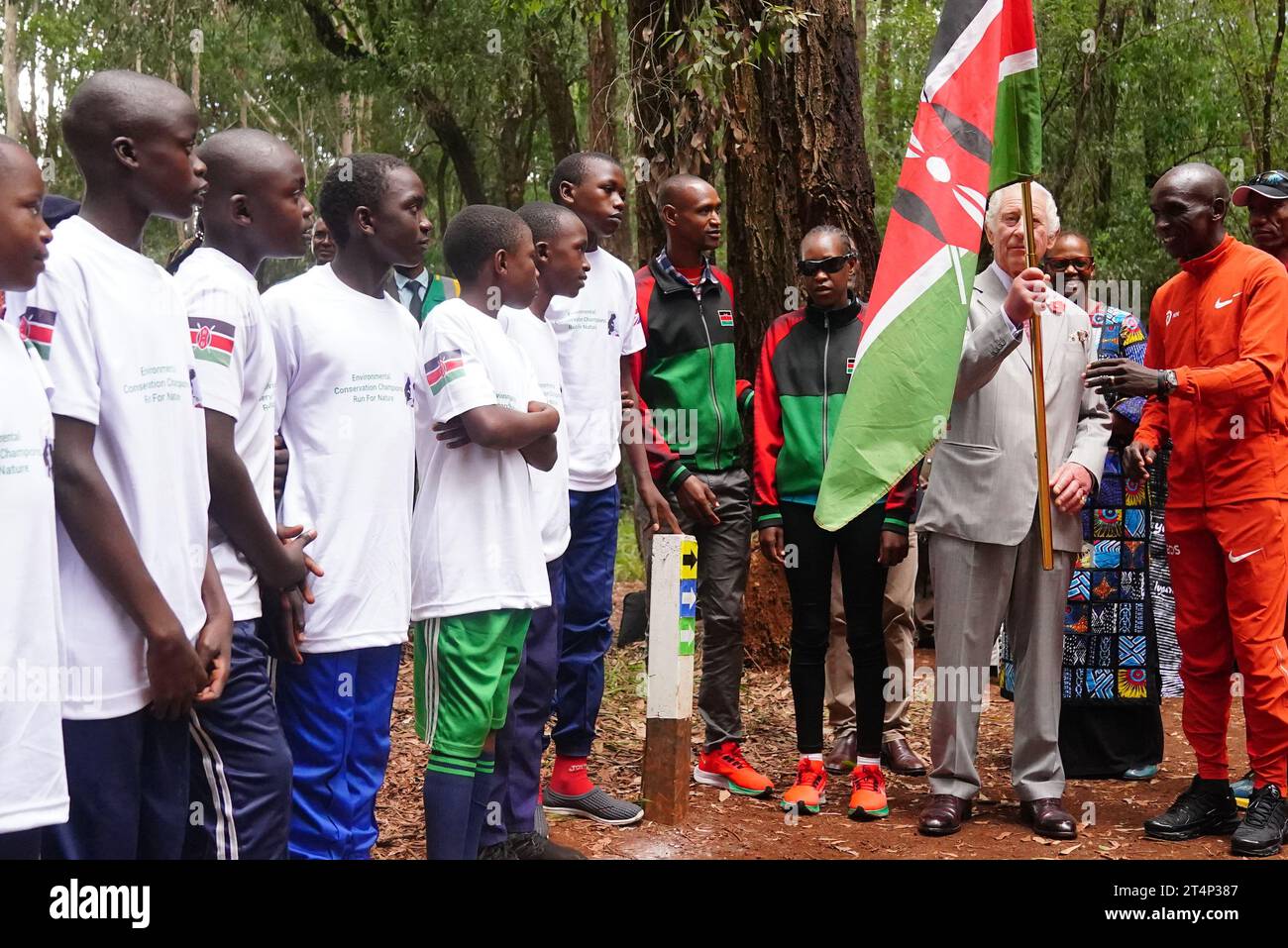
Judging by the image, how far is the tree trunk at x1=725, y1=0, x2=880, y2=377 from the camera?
7957 millimetres

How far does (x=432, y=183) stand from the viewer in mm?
26625

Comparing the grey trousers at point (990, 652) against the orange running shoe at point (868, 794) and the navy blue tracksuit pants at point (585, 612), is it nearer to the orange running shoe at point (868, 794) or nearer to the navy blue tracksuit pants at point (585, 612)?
the orange running shoe at point (868, 794)

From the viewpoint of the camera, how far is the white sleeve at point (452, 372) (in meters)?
4.19

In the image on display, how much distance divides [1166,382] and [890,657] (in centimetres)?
224

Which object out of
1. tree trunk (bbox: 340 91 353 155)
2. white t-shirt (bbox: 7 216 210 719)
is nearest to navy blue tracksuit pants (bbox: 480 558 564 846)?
white t-shirt (bbox: 7 216 210 719)

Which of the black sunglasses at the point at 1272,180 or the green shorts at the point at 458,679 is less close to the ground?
the black sunglasses at the point at 1272,180

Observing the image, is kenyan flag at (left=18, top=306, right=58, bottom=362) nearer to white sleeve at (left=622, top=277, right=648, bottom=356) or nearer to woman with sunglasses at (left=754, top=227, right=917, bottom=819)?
white sleeve at (left=622, top=277, right=648, bottom=356)

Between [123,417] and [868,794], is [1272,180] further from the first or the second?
[123,417]

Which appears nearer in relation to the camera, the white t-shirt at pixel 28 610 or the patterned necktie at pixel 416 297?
the white t-shirt at pixel 28 610

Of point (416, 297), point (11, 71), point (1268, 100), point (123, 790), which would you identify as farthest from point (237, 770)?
point (11, 71)

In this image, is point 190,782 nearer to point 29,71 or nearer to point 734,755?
point 734,755

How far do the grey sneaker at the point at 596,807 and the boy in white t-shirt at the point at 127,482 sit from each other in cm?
265

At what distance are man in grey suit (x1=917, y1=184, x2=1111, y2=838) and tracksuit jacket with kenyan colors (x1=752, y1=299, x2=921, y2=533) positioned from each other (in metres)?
0.39

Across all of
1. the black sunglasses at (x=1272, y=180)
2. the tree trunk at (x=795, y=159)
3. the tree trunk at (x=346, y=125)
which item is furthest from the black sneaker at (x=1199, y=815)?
the tree trunk at (x=346, y=125)
